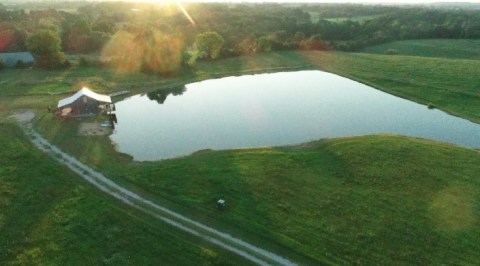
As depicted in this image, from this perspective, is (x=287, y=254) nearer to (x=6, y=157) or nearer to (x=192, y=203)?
(x=192, y=203)

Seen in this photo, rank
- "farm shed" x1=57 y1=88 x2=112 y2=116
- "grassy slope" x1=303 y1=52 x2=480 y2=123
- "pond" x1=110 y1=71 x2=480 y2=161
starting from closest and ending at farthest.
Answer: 1. "pond" x1=110 y1=71 x2=480 y2=161
2. "farm shed" x1=57 y1=88 x2=112 y2=116
3. "grassy slope" x1=303 y1=52 x2=480 y2=123

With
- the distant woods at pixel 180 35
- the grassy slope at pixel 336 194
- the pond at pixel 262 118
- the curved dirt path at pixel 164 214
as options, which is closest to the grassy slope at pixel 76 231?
the curved dirt path at pixel 164 214

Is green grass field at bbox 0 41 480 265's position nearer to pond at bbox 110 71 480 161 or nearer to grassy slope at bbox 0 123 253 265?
grassy slope at bbox 0 123 253 265

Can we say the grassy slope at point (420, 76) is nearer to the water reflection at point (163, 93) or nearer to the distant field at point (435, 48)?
the distant field at point (435, 48)

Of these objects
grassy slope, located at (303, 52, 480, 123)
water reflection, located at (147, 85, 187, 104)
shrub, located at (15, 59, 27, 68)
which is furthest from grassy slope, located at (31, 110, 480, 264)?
shrub, located at (15, 59, 27, 68)

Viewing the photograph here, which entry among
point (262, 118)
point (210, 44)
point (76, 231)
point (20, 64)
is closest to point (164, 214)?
point (76, 231)

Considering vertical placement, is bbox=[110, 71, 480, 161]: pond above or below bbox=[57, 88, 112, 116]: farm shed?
below
